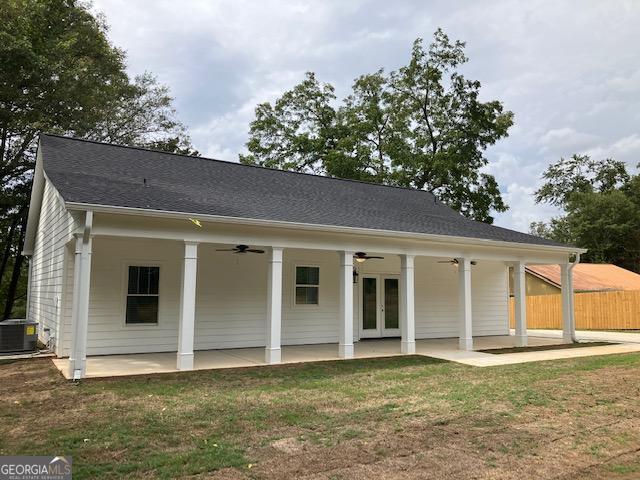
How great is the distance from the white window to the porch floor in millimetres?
1258

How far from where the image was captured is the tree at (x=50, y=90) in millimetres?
19641

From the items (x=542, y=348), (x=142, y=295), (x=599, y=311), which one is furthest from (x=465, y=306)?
Answer: (x=599, y=311)

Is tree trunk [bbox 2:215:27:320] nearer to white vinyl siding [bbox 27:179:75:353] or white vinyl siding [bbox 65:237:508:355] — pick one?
white vinyl siding [bbox 27:179:75:353]

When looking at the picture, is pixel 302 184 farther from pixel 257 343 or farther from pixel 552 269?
pixel 552 269

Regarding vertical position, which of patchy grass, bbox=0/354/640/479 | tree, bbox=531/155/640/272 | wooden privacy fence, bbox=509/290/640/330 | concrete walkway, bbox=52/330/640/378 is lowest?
patchy grass, bbox=0/354/640/479

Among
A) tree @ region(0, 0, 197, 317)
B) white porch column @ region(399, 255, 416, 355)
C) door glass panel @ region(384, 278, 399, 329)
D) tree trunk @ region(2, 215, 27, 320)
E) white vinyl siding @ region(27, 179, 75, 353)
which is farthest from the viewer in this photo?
tree trunk @ region(2, 215, 27, 320)

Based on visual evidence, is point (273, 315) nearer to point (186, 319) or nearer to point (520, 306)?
point (186, 319)

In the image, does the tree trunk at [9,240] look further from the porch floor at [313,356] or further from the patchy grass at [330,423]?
the patchy grass at [330,423]

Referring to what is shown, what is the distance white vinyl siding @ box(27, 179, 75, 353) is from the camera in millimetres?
10491

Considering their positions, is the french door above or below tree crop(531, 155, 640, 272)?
below

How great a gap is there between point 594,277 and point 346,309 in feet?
81.6

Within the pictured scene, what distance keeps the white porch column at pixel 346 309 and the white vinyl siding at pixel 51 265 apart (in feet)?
18.0

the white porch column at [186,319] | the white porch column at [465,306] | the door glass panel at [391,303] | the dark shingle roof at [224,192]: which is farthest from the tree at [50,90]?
the white porch column at [465,306]

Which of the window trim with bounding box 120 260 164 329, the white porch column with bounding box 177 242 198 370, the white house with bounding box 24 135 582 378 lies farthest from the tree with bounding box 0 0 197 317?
the white porch column with bounding box 177 242 198 370
